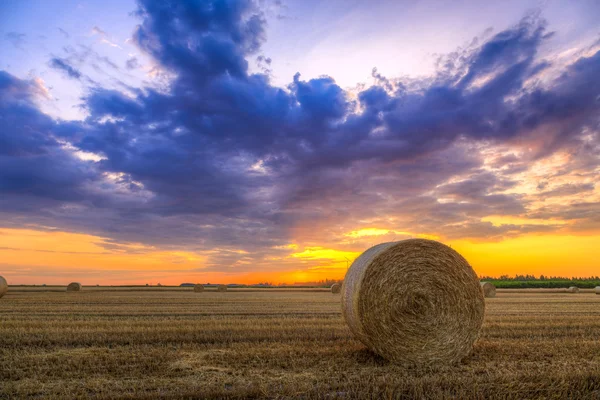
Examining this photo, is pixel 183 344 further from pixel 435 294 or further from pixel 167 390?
pixel 435 294

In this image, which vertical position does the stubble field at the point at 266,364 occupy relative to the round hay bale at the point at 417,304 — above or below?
below

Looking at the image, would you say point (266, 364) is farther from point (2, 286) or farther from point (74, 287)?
point (74, 287)

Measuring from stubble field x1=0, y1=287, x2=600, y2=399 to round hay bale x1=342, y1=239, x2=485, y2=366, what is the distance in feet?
1.37

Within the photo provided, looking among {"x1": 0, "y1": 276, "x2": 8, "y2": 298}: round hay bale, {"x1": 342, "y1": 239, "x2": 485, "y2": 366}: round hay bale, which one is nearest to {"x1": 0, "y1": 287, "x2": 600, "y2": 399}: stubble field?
{"x1": 342, "y1": 239, "x2": 485, "y2": 366}: round hay bale

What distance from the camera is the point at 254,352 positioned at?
8578 mm

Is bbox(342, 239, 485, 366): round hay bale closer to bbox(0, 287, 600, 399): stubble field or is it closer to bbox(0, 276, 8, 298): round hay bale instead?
bbox(0, 287, 600, 399): stubble field

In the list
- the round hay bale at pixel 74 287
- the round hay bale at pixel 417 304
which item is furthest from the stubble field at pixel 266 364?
the round hay bale at pixel 74 287

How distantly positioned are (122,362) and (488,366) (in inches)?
236

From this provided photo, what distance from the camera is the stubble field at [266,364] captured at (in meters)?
6.21

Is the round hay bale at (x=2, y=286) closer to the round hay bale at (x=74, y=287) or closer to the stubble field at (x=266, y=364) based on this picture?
the round hay bale at (x=74, y=287)

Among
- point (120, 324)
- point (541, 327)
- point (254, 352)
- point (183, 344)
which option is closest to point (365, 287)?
point (254, 352)

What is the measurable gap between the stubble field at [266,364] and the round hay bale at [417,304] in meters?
0.42

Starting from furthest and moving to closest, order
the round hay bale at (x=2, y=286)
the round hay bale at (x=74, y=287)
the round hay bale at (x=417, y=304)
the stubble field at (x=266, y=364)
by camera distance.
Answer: the round hay bale at (x=74, y=287) < the round hay bale at (x=2, y=286) < the round hay bale at (x=417, y=304) < the stubble field at (x=266, y=364)

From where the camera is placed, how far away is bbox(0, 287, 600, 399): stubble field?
621cm
